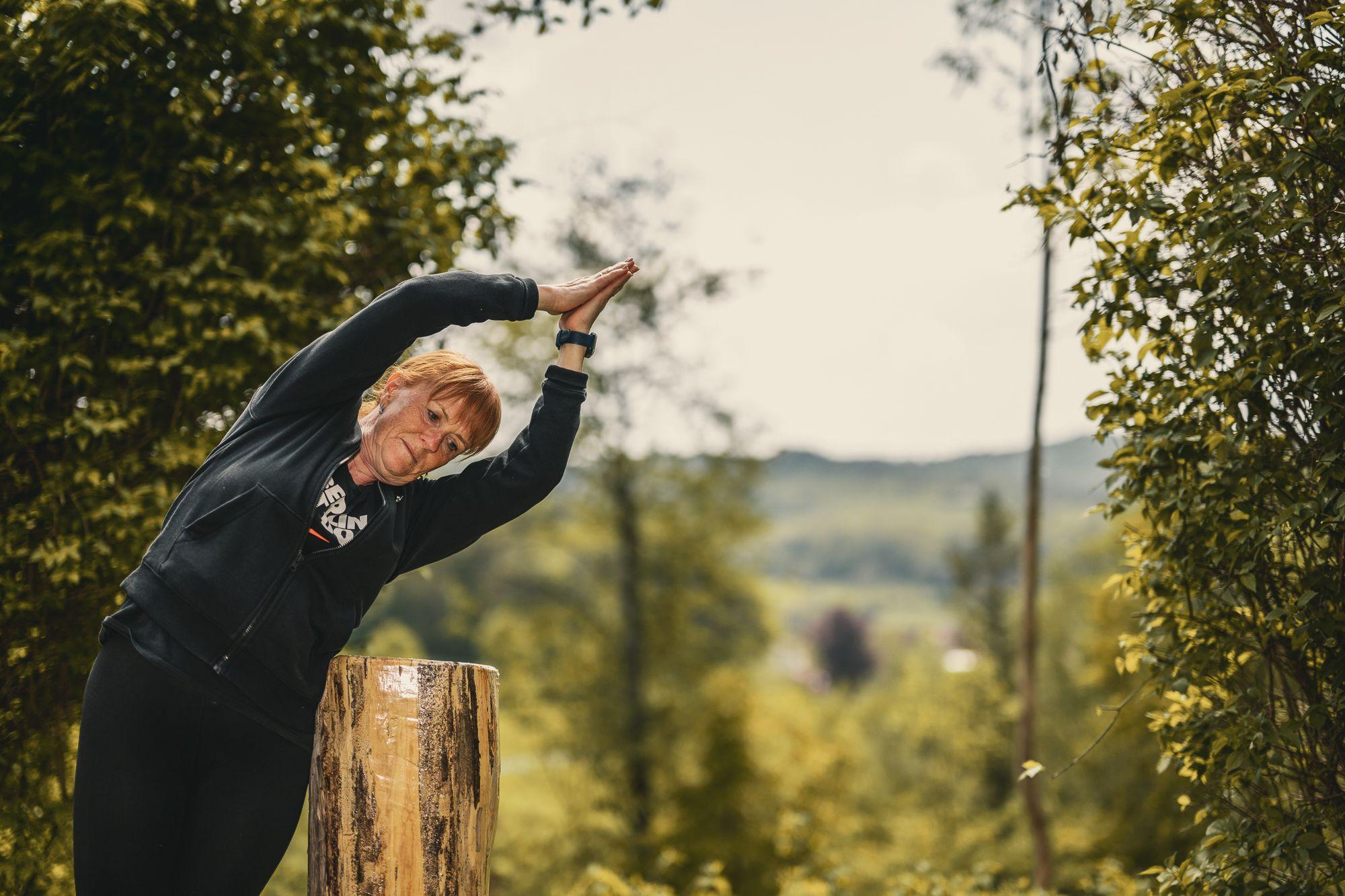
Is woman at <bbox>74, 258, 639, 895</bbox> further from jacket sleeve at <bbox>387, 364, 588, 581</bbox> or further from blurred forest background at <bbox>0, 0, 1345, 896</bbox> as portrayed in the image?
blurred forest background at <bbox>0, 0, 1345, 896</bbox>

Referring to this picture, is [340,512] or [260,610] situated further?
[340,512]

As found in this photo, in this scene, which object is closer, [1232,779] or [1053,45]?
[1232,779]

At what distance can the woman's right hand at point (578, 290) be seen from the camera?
280cm

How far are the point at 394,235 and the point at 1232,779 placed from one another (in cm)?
438

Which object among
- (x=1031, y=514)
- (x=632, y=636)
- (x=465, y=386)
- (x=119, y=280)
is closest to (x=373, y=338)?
(x=465, y=386)

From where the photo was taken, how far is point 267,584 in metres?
2.33

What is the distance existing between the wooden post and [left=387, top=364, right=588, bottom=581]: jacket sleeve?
1.09 ft

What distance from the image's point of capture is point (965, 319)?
26.0 meters

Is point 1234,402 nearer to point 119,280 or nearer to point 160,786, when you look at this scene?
point 160,786

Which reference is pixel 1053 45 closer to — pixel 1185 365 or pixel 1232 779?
pixel 1185 365

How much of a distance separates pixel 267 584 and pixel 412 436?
0.51 meters

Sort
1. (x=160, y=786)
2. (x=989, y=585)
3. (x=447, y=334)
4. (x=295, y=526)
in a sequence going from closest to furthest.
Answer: (x=160, y=786), (x=295, y=526), (x=447, y=334), (x=989, y=585)

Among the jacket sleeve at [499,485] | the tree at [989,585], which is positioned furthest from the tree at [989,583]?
the jacket sleeve at [499,485]

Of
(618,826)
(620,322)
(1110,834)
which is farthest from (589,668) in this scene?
(1110,834)
